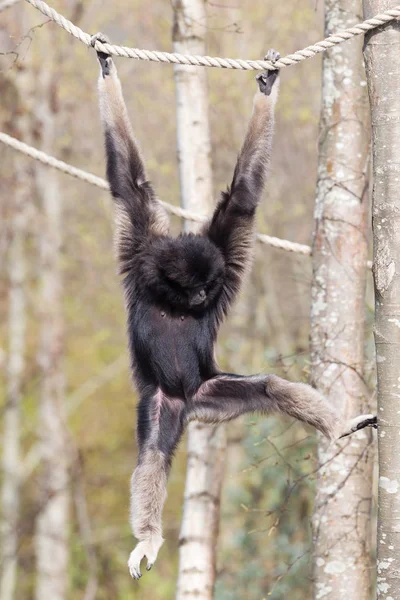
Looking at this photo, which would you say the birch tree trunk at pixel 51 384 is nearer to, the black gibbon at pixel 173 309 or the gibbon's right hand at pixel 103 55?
the black gibbon at pixel 173 309

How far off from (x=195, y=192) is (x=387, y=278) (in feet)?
11.1

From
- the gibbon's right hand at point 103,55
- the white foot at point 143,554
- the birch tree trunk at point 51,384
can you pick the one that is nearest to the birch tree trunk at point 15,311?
the birch tree trunk at point 51,384

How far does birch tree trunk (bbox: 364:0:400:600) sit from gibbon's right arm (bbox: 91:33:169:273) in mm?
1799

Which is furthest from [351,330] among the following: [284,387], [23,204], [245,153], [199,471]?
[23,204]

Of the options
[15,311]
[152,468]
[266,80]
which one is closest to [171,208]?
[266,80]

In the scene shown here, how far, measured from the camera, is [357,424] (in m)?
4.81

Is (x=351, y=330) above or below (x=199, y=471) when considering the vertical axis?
above

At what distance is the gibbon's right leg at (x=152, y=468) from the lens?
4840 millimetres

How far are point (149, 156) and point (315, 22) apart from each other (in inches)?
175

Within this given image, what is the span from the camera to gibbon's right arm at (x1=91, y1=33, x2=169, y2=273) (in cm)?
523

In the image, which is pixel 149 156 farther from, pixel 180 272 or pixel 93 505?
pixel 180 272

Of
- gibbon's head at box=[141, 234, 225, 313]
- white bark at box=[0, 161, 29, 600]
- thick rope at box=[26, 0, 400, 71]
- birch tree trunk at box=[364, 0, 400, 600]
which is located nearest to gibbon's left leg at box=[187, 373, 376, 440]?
gibbon's head at box=[141, 234, 225, 313]

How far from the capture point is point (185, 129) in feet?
22.6

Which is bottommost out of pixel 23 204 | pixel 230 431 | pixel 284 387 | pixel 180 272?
pixel 284 387
